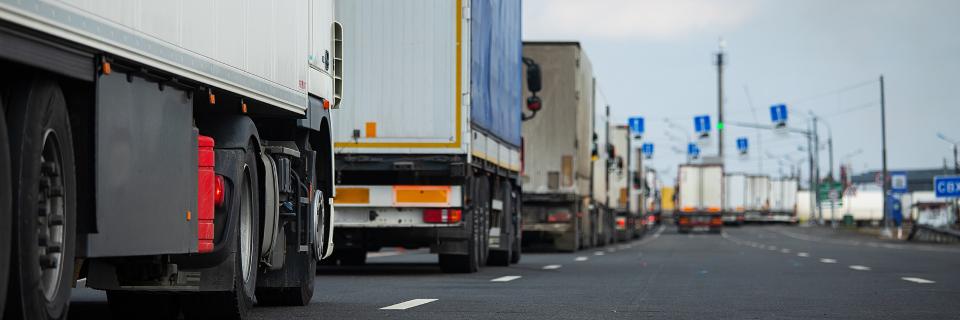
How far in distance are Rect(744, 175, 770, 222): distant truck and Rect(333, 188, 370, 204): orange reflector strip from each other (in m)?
77.5

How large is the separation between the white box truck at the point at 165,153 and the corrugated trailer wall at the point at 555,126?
22328 millimetres

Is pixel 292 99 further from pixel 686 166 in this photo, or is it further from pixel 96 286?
pixel 686 166

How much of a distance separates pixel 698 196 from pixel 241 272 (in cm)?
7402

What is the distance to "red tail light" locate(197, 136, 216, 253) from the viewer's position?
8.61 meters

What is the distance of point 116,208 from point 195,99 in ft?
6.30

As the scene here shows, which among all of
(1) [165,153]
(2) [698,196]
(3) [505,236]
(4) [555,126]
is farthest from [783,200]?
(1) [165,153]

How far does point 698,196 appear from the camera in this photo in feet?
271

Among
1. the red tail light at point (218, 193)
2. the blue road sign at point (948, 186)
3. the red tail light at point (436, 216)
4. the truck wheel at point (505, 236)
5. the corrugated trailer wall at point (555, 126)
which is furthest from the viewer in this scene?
the blue road sign at point (948, 186)

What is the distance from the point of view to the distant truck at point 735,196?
303 feet

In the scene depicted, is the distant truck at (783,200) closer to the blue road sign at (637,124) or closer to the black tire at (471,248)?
the blue road sign at (637,124)

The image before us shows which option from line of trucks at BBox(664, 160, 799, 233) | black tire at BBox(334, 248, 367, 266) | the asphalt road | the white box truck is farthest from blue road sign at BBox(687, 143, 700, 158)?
the white box truck

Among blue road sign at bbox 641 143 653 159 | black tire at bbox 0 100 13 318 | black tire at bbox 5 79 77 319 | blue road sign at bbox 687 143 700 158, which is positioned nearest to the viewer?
black tire at bbox 0 100 13 318

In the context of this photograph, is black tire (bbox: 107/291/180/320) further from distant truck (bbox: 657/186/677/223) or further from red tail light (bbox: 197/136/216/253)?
distant truck (bbox: 657/186/677/223)

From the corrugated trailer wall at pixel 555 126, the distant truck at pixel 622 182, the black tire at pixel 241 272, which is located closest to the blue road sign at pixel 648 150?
the distant truck at pixel 622 182
